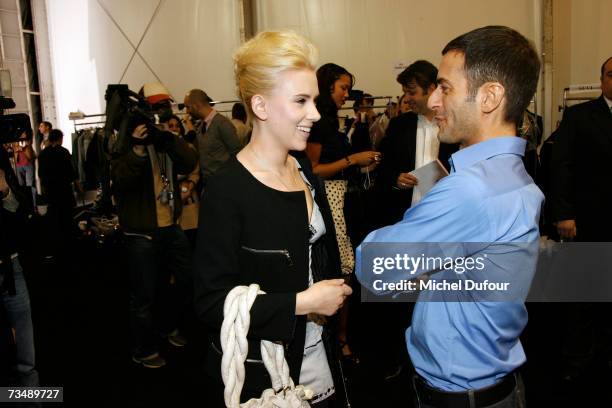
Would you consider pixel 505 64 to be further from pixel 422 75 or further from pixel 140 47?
pixel 140 47

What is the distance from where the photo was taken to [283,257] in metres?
1.45

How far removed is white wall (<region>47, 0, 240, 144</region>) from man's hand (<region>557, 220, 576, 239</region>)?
6.57 meters

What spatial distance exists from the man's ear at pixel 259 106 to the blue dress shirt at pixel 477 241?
50 cm

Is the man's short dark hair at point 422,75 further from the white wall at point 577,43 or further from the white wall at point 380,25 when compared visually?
the white wall at point 380,25

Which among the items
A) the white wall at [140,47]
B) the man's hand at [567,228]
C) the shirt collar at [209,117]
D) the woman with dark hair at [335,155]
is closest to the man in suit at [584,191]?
the man's hand at [567,228]

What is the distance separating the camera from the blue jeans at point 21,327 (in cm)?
259

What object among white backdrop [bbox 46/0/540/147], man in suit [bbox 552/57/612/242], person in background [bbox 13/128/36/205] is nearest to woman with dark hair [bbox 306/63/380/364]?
man in suit [bbox 552/57/612/242]

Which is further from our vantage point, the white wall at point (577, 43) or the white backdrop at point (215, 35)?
the white backdrop at point (215, 35)

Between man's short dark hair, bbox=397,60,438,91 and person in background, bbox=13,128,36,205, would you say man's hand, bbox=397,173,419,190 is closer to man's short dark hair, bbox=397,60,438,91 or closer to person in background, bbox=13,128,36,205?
man's short dark hair, bbox=397,60,438,91

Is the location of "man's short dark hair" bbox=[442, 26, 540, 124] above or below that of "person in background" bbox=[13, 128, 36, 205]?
above

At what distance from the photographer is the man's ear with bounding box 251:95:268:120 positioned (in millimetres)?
1510

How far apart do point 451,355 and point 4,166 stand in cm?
224

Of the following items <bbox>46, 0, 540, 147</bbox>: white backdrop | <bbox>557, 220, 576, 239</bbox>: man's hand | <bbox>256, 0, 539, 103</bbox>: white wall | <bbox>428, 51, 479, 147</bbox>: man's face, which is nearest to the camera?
<bbox>428, 51, 479, 147</bbox>: man's face

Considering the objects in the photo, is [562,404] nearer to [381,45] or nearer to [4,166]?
[4,166]
